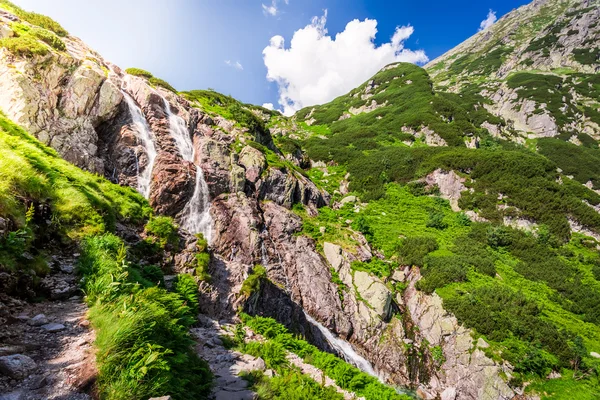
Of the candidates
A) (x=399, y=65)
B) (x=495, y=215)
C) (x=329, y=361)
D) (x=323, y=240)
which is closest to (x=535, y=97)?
(x=399, y=65)

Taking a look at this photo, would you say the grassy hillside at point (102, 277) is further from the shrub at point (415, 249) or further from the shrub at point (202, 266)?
the shrub at point (415, 249)

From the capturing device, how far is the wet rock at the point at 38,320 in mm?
4723

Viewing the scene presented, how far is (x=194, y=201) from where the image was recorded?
63.9ft

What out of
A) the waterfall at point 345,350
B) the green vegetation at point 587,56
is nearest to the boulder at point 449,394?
the waterfall at point 345,350

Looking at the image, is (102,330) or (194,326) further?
(194,326)

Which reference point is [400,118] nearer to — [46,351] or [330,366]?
[330,366]

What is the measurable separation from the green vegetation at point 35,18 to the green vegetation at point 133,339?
25.9 meters

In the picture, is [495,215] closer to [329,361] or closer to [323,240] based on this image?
[323,240]

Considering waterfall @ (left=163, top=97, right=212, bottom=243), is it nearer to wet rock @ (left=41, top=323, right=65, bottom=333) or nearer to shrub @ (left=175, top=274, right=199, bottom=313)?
shrub @ (left=175, top=274, right=199, bottom=313)

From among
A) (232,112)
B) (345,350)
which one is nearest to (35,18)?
(232,112)

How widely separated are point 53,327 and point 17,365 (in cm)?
135

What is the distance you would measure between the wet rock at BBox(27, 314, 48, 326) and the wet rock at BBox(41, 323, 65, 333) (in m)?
0.13

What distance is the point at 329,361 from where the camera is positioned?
10.5 metres

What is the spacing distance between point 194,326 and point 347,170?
113 feet
